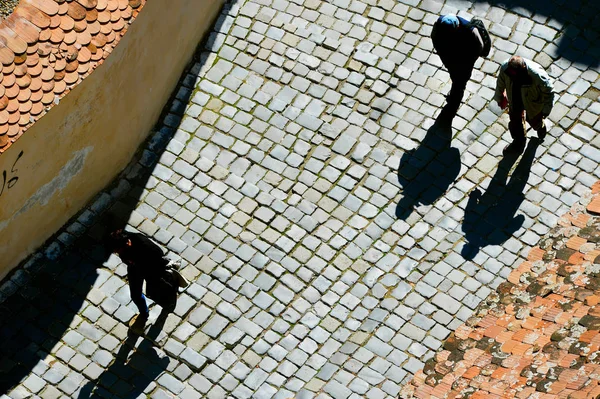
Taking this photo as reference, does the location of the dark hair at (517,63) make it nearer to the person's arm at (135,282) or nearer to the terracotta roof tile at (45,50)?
the terracotta roof tile at (45,50)

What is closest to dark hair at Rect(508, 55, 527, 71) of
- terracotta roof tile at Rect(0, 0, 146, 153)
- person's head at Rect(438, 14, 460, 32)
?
person's head at Rect(438, 14, 460, 32)

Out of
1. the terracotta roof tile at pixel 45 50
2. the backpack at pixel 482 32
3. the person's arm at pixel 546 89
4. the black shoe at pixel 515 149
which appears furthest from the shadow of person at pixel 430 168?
the terracotta roof tile at pixel 45 50

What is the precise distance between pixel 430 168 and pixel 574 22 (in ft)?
9.34

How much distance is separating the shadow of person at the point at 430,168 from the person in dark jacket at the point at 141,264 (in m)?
2.77

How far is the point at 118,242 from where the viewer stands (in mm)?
10008

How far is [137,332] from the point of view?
10.9 meters

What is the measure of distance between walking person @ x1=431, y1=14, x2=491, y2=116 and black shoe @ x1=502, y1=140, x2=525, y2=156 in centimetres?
89

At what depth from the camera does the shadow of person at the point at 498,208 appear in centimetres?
1127

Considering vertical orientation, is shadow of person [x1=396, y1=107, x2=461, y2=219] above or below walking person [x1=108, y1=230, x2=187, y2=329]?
above

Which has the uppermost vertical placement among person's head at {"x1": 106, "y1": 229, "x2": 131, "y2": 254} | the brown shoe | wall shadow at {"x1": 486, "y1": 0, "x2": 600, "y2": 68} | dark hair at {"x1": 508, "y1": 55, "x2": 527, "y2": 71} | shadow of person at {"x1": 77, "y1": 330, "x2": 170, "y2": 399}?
wall shadow at {"x1": 486, "y1": 0, "x2": 600, "y2": 68}

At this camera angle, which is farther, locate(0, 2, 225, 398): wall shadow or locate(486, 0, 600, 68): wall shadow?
locate(486, 0, 600, 68): wall shadow

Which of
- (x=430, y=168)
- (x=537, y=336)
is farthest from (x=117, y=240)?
(x=537, y=336)

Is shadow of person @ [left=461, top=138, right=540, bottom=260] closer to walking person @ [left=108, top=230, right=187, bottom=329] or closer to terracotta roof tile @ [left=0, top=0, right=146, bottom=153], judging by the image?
walking person @ [left=108, top=230, right=187, bottom=329]

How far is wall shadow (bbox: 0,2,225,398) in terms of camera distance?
1062 centimetres
